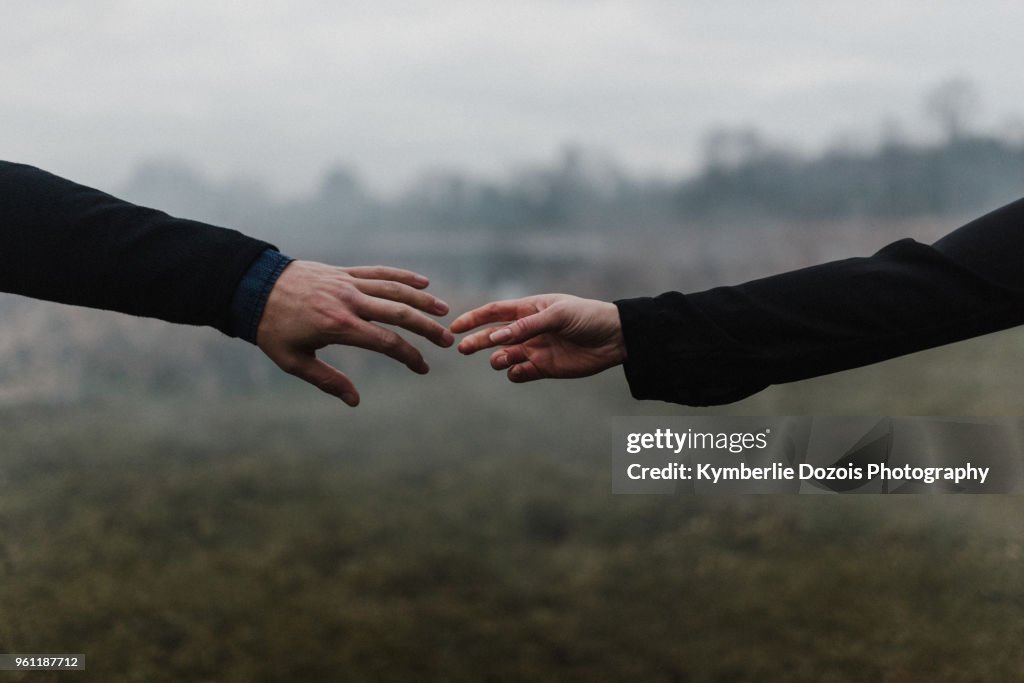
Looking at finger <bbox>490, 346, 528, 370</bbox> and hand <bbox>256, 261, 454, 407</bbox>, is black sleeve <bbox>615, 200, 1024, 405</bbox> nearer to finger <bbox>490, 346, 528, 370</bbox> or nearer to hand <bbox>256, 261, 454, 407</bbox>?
finger <bbox>490, 346, 528, 370</bbox>

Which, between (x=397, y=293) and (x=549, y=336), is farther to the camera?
Result: (x=549, y=336)

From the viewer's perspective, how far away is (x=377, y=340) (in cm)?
128

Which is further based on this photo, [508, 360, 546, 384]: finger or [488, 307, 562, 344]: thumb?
[508, 360, 546, 384]: finger

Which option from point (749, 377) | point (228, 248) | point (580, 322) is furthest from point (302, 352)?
point (749, 377)

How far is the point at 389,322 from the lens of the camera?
1.29m

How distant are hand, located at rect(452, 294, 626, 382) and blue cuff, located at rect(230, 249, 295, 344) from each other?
317mm

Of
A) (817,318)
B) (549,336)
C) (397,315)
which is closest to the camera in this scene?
(397,315)

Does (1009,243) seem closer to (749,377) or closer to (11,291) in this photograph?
(749,377)

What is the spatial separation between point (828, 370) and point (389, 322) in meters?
0.78

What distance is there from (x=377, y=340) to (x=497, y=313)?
242 mm

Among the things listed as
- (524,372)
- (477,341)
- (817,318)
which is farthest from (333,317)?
(817,318)

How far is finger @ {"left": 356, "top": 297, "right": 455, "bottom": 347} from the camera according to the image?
127cm

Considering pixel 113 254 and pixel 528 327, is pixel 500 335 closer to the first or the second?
pixel 528 327

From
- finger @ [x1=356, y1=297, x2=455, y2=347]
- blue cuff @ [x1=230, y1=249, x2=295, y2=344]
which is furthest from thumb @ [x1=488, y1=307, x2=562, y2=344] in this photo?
blue cuff @ [x1=230, y1=249, x2=295, y2=344]
